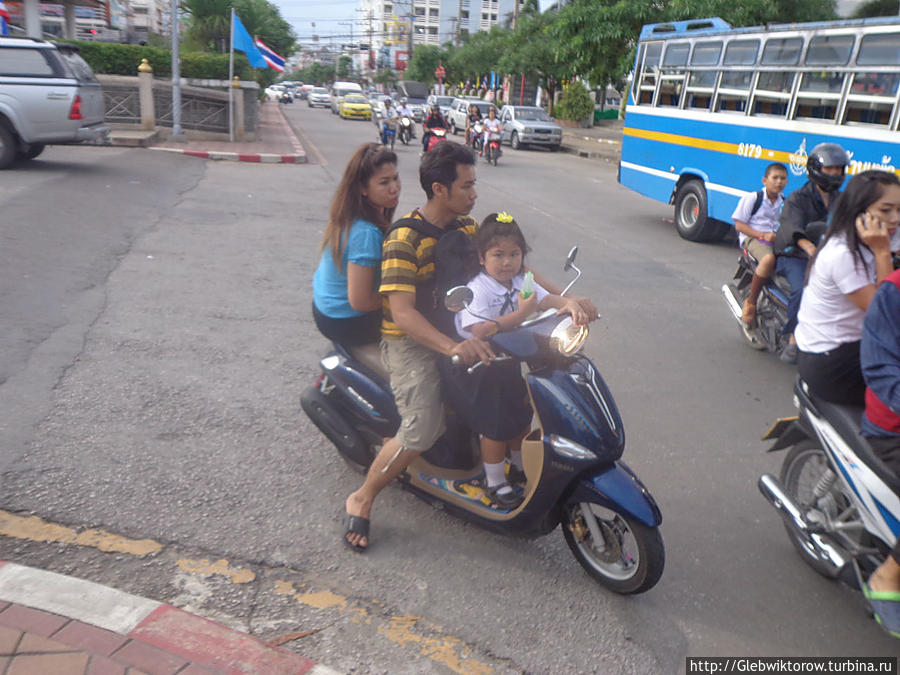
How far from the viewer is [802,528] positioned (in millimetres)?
3072

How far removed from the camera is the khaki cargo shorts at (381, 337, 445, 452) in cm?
304

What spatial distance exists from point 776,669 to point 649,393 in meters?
2.55

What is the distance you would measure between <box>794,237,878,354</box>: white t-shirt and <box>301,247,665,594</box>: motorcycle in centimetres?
101

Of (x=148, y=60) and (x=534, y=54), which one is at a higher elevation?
(x=534, y=54)

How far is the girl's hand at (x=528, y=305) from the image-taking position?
2.72m

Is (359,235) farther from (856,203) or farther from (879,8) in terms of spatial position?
(879,8)

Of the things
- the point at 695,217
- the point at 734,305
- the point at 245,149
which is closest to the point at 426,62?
the point at 245,149

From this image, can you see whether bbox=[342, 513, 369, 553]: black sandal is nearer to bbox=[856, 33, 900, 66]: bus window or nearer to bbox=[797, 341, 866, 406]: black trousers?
bbox=[797, 341, 866, 406]: black trousers

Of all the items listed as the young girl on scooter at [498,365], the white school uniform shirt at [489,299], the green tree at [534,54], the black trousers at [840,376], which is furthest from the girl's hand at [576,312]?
the green tree at [534,54]

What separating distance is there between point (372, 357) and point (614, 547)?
1.30m

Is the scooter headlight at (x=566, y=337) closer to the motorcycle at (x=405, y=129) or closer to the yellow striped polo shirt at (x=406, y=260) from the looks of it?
the yellow striped polo shirt at (x=406, y=260)

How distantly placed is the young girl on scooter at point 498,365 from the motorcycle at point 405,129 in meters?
23.9

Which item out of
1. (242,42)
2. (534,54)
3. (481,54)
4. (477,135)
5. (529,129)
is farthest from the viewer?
(481,54)

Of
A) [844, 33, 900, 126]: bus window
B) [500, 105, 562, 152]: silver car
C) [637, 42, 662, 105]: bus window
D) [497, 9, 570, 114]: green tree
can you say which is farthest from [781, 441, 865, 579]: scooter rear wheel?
[497, 9, 570, 114]: green tree
